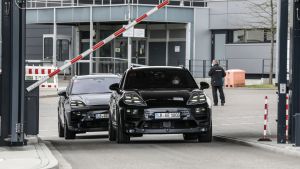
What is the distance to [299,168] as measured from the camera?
43.3 feet

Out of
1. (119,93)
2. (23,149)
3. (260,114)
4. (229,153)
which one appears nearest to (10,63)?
(23,149)

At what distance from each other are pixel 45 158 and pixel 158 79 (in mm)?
5203

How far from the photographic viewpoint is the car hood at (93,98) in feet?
67.2

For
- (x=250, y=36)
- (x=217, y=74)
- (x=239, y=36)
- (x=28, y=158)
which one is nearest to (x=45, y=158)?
(x=28, y=158)

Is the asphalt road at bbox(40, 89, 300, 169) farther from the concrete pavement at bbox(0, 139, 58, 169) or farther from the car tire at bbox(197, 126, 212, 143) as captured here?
the concrete pavement at bbox(0, 139, 58, 169)

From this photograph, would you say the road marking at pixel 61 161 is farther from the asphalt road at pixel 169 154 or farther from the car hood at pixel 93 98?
the car hood at pixel 93 98

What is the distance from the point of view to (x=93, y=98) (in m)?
20.7

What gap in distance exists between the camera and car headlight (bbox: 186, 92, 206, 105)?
17812 mm

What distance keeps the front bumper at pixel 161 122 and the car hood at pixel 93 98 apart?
9.21 ft

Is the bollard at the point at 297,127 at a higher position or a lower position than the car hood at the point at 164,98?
lower

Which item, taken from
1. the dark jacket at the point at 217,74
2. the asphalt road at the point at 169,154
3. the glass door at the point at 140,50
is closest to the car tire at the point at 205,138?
the asphalt road at the point at 169,154

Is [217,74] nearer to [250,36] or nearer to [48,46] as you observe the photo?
[250,36]

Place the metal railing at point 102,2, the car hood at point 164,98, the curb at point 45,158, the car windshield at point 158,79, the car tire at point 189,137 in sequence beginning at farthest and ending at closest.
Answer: the metal railing at point 102,2
the car tire at point 189,137
the car windshield at point 158,79
the car hood at point 164,98
the curb at point 45,158

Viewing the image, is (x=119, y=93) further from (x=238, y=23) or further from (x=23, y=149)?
(x=238, y=23)
